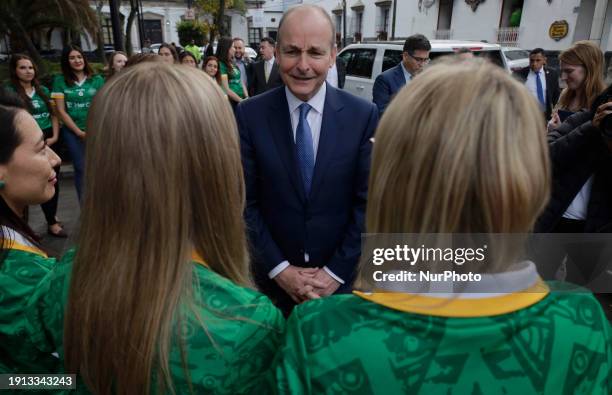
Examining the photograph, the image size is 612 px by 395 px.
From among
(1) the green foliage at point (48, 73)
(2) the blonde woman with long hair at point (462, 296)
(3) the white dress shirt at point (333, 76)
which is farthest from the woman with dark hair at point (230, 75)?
(2) the blonde woman with long hair at point (462, 296)

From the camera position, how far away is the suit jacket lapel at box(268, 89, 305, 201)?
6.33 feet

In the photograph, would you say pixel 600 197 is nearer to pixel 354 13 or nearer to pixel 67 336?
pixel 67 336

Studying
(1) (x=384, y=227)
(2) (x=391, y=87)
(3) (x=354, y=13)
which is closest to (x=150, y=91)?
(1) (x=384, y=227)

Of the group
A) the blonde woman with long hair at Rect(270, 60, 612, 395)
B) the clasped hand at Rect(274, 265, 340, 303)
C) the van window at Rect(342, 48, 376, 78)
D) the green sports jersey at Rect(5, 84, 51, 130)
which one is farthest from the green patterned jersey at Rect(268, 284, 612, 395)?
the van window at Rect(342, 48, 376, 78)

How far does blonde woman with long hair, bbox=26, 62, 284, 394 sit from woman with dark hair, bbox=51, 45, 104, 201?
12.7 feet

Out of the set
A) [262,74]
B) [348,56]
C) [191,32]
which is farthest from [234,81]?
[191,32]

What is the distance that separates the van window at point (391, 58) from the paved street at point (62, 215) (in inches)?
205

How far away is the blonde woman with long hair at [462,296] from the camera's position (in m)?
0.73

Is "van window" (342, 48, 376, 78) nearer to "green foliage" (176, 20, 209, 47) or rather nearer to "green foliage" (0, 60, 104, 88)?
"green foliage" (0, 60, 104, 88)

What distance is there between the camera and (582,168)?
7.85 feet

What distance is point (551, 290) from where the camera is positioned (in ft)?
2.82

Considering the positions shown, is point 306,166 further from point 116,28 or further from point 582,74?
point 116,28

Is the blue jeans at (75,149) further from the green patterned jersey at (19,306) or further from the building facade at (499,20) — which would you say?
the building facade at (499,20)

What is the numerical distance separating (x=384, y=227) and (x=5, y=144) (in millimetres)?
1195
